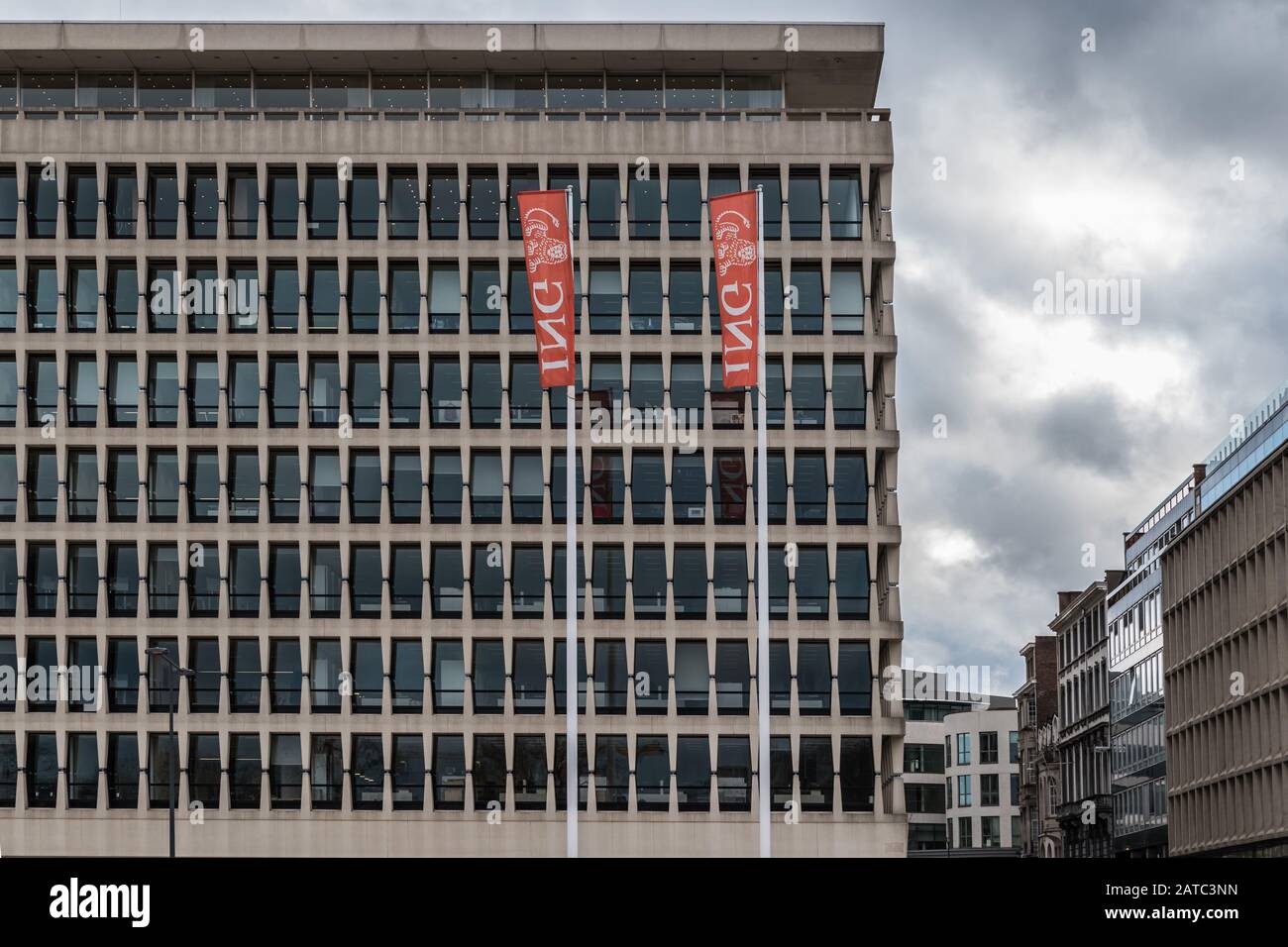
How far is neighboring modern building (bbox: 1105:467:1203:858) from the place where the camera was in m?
106

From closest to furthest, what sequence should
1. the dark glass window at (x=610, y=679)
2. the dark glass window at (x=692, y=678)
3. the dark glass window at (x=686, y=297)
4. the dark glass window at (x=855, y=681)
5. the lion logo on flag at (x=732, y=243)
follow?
the lion logo on flag at (x=732, y=243)
the dark glass window at (x=610, y=679)
the dark glass window at (x=692, y=678)
the dark glass window at (x=855, y=681)
the dark glass window at (x=686, y=297)

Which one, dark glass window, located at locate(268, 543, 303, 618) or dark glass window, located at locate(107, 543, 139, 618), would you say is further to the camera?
dark glass window, located at locate(107, 543, 139, 618)

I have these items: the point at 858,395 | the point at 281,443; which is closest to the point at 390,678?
the point at 281,443

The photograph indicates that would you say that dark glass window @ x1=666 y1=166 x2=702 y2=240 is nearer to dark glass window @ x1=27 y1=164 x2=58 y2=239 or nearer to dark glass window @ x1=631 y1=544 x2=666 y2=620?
dark glass window @ x1=631 y1=544 x2=666 y2=620

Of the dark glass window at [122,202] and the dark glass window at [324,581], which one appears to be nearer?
the dark glass window at [324,581]

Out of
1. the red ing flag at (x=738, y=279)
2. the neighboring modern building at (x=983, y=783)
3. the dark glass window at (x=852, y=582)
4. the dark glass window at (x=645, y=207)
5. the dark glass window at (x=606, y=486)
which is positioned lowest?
the neighboring modern building at (x=983, y=783)

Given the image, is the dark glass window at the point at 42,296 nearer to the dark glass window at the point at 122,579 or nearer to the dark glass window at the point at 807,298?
the dark glass window at the point at 122,579

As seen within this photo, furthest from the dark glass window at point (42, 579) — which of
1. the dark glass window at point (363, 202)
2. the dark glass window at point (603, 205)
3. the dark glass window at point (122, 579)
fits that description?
the dark glass window at point (603, 205)

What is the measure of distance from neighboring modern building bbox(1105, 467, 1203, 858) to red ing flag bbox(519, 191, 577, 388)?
6369 cm

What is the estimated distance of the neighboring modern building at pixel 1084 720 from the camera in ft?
405

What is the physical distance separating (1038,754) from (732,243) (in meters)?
114

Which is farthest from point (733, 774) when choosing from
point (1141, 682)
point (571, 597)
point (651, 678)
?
point (1141, 682)

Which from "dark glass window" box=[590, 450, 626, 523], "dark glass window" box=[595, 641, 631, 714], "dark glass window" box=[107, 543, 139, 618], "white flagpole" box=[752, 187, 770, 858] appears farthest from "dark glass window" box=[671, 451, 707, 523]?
"dark glass window" box=[107, 543, 139, 618]
